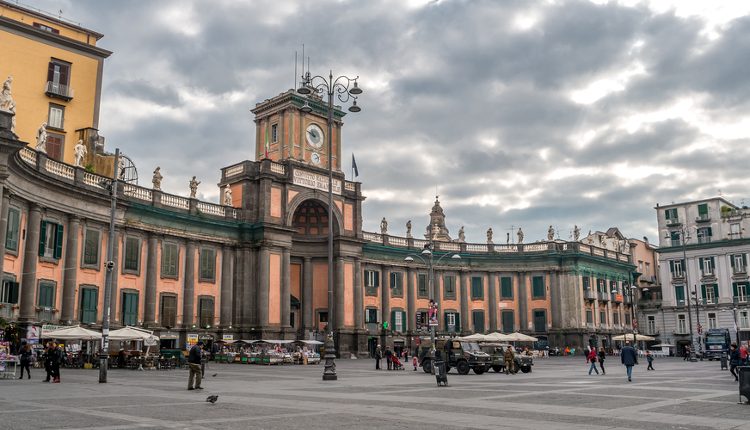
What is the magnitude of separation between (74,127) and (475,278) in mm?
43890

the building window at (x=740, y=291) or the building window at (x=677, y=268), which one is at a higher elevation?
the building window at (x=677, y=268)

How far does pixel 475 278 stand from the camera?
74188mm

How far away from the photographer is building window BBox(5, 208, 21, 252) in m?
34.5

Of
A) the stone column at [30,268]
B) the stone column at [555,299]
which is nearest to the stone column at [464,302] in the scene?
the stone column at [555,299]

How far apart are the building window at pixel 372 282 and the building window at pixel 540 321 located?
63.5 ft

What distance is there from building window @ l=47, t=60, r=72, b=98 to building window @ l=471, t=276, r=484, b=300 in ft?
147

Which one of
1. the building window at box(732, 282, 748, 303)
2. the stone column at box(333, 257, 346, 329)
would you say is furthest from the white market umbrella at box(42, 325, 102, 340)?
the building window at box(732, 282, 748, 303)

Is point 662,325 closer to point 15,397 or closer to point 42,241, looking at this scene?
point 42,241

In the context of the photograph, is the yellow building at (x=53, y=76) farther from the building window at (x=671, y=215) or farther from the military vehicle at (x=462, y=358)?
the building window at (x=671, y=215)

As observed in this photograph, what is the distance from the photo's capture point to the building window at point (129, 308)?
4559cm

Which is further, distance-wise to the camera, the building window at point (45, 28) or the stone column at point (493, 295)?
the stone column at point (493, 295)

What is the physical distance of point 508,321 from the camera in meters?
74.1

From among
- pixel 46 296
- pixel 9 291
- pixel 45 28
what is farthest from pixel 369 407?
pixel 45 28

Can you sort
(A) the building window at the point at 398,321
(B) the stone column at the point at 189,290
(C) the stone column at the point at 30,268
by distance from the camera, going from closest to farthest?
(C) the stone column at the point at 30,268 < (B) the stone column at the point at 189,290 < (A) the building window at the point at 398,321
